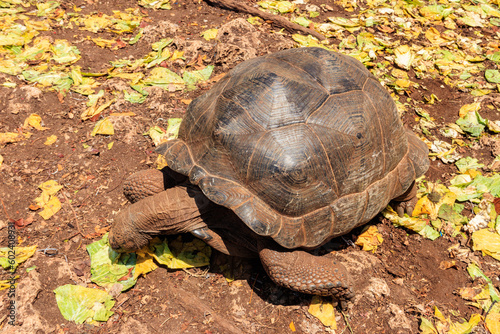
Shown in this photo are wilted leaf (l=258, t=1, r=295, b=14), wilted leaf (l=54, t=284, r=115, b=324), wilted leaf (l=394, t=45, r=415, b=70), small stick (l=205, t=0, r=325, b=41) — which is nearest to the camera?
wilted leaf (l=54, t=284, r=115, b=324)

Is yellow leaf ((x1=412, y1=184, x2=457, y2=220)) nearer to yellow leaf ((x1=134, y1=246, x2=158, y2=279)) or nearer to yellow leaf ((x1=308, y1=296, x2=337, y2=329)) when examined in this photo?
yellow leaf ((x1=308, y1=296, x2=337, y2=329))

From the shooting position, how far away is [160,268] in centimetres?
317

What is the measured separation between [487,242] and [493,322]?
811mm

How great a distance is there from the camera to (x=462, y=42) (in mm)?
5754

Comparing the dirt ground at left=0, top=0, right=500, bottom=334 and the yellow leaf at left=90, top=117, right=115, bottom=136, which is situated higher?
the yellow leaf at left=90, top=117, right=115, bottom=136

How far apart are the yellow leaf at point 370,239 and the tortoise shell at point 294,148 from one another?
542 millimetres

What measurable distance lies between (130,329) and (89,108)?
9.03 ft

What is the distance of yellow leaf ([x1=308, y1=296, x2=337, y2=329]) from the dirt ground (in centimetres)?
4

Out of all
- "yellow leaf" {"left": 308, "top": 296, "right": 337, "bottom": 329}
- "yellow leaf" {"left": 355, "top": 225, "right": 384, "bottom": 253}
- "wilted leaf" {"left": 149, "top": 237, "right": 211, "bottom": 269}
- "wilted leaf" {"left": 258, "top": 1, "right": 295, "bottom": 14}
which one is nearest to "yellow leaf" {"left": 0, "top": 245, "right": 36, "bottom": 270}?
"wilted leaf" {"left": 149, "top": 237, "right": 211, "bottom": 269}

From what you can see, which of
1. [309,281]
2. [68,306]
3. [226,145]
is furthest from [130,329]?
[226,145]

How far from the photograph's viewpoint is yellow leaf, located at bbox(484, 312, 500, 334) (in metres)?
2.82

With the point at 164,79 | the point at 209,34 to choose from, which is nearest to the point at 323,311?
the point at 164,79

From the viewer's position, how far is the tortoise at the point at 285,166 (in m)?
2.53

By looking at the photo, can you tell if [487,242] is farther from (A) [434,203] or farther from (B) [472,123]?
(B) [472,123]
